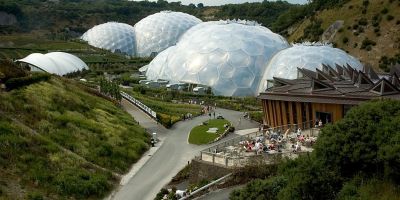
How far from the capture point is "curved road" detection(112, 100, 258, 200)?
82.3 ft

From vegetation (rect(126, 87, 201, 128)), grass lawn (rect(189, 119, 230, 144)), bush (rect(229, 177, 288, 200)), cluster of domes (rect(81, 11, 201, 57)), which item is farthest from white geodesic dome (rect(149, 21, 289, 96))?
bush (rect(229, 177, 288, 200))

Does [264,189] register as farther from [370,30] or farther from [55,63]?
[370,30]

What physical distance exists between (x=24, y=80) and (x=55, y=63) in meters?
38.7

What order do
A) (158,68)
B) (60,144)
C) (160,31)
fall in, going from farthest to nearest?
1. (160,31)
2. (158,68)
3. (60,144)

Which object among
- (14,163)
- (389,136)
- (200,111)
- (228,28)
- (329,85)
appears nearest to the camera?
(389,136)

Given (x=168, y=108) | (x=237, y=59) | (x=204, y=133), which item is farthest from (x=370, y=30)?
(x=204, y=133)

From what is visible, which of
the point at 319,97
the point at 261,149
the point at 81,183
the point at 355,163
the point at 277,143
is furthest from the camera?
the point at 319,97

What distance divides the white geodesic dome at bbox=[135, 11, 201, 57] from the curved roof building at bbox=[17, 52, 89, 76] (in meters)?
25.3

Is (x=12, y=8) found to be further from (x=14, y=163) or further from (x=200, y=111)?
(x=14, y=163)

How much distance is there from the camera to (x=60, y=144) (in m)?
28.0

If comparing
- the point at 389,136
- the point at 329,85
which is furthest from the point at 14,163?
the point at 329,85

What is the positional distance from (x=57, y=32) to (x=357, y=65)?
9143 cm

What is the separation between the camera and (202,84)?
58.1 m

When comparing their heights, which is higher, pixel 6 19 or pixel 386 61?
pixel 6 19
